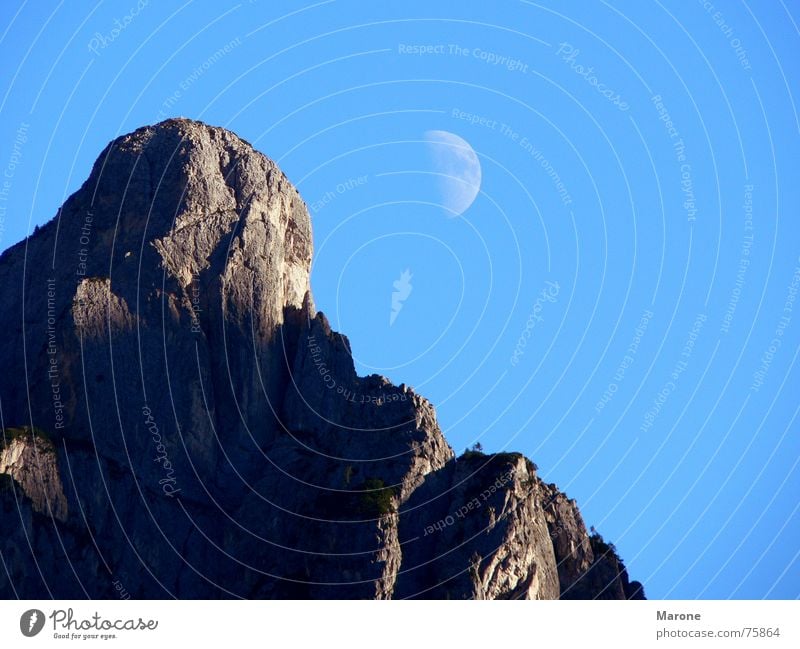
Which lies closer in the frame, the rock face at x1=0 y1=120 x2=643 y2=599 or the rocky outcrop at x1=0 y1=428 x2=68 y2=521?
the rocky outcrop at x1=0 y1=428 x2=68 y2=521

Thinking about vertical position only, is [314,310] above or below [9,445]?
above

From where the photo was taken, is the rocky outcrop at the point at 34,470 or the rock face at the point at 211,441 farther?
the rock face at the point at 211,441

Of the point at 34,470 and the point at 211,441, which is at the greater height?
the point at 211,441

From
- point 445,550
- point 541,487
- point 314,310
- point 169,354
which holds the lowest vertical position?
point 445,550

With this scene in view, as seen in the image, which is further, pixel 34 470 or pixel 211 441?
pixel 211 441
